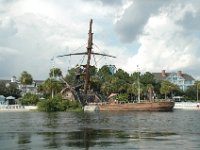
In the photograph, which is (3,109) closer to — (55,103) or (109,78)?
(55,103)

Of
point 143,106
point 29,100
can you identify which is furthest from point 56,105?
point 29,100

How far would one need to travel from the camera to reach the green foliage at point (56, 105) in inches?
5443

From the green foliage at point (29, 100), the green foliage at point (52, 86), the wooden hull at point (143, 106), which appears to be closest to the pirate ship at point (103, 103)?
the wooden hull at point (143, 106)

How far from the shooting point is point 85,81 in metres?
146

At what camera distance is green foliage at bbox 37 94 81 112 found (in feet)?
454

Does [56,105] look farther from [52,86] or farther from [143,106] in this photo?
[52,86]

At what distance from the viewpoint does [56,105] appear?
14000 cm

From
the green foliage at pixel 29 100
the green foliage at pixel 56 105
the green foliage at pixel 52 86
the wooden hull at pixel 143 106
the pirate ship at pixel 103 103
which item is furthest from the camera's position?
the green foliage at pixel 52 86

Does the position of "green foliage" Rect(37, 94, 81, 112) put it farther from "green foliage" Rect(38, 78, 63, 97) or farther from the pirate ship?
"green foliage" Rect(38, 78, 63, 97)

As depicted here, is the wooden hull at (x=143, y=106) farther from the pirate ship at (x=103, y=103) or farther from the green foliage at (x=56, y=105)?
the green foliage at (x=56, y=105)

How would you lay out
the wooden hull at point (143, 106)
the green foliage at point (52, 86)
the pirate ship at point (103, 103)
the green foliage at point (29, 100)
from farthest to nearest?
1. the green foliage at point (52, 86)
2. the green foliage at point (29, 100)
3. the pirate ship at point (103, 103)
4. the wooden hull at point (143, 106)

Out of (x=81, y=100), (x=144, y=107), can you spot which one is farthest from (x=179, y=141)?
(x=81, y=100)

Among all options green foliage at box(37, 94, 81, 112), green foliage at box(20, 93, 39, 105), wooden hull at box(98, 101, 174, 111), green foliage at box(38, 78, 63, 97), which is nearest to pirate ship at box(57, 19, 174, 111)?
wooden hull at box(98, 101, 174, 111)

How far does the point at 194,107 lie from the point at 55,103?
1761 inches
